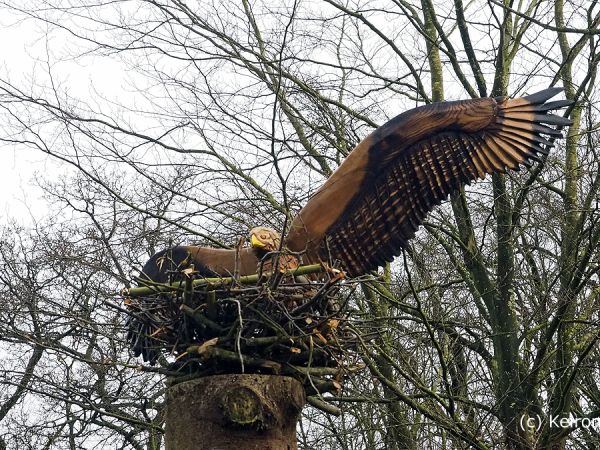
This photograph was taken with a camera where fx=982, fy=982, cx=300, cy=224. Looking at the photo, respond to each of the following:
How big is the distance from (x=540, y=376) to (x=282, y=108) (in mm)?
3312

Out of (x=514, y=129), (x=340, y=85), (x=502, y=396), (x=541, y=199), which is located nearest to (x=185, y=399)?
(x=514, y=129)

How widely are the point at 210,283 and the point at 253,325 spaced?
25 cm

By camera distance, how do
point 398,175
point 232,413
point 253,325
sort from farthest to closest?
1. point 398,175
2. point 253,325
3. point 232,413

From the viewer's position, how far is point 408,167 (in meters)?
4.73

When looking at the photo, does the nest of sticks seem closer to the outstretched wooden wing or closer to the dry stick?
the dry stick

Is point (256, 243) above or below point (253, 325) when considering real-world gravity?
above

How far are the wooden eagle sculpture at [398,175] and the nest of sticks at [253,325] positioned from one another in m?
0.45

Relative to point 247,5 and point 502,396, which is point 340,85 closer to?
point 247,5

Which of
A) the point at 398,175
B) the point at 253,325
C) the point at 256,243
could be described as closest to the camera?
the point at 253,325

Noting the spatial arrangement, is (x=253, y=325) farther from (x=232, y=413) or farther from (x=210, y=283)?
(x=232, y=413)

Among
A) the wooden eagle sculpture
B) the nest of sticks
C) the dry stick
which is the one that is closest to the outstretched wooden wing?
the wooden eagle sculpture

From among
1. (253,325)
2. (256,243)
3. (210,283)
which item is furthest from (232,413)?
(256,243)

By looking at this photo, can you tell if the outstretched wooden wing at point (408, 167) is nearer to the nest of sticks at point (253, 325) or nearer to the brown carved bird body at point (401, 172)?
the brown carved bird body at point (401, 172)

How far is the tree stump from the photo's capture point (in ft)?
12.7
